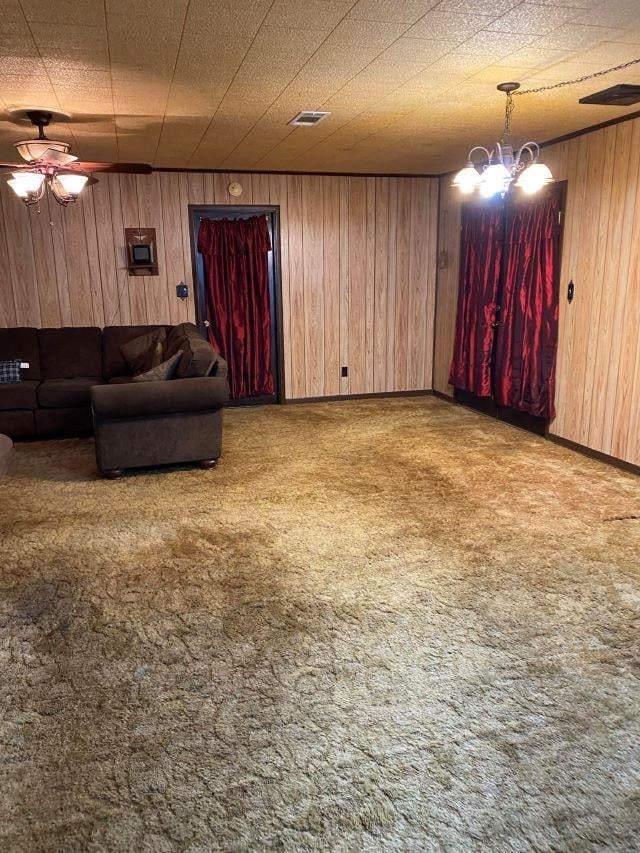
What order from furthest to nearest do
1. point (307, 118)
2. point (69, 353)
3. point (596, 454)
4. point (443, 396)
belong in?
point (443, 396)
point (69, 353)
point (596, 454)
point (307, 118)

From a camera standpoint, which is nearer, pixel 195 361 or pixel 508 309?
pixel 195 361

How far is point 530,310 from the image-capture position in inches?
216

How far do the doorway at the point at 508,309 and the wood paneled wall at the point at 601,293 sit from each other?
0.13m

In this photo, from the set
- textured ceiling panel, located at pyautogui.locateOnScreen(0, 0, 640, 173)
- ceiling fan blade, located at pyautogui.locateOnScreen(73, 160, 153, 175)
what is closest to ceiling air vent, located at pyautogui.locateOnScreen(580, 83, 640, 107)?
textured ceiling panel, located at pyautogui.locateOnScreen(0, 0, 640, 173)

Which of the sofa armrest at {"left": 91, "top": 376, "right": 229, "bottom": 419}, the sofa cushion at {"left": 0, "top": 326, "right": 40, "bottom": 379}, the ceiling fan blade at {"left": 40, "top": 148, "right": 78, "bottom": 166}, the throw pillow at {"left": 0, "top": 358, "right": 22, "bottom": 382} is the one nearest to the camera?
the ceiling fan blade at {"left": 40, "top": 148, "right": 78, "bottom": 166}

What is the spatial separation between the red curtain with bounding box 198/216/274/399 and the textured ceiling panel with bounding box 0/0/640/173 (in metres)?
1.55

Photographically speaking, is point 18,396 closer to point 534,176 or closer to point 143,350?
point 143,350

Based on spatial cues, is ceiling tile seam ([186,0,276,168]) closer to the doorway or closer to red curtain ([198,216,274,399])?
red curtain ([198,216,274,399])

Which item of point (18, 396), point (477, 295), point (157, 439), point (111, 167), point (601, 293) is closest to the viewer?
point (111, 167)

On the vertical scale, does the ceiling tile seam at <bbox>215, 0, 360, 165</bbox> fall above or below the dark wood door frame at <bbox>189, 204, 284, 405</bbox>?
above

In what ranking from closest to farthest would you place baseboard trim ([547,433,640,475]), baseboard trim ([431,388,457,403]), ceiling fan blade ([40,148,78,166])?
ceiling fan blade ([40,148,78,166]) → baseboard trim ([547,433,640,475]) → baseboard trim ([431,388,457,403])

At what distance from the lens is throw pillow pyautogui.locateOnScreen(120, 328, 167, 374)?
565 cm

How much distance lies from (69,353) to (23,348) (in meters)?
0.40

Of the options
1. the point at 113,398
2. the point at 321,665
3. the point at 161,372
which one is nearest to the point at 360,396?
the point at 161,372
